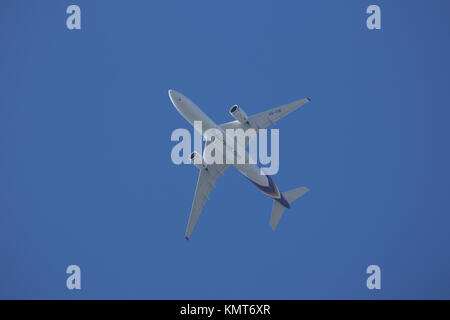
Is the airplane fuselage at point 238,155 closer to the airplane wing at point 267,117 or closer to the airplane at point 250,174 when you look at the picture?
the airplane at point 250,174

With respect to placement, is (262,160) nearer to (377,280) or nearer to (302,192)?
(302,192)

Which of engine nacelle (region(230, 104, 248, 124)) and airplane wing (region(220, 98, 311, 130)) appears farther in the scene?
airplane wing (region(220, 98, 311, 130))

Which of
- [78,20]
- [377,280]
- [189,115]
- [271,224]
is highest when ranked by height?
[78,20]

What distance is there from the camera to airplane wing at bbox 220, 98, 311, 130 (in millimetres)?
68500

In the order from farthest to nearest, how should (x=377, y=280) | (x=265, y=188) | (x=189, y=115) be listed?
(x=377, y=280) < (x=265, y=188) < (x=189, y=115)

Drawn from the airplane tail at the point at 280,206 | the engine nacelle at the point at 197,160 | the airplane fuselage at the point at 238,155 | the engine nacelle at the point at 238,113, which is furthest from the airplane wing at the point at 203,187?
Answer: the airplane tail at the point at 280,206

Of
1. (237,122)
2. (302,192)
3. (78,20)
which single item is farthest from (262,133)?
(78,20)

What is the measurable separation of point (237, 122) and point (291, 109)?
260 inches

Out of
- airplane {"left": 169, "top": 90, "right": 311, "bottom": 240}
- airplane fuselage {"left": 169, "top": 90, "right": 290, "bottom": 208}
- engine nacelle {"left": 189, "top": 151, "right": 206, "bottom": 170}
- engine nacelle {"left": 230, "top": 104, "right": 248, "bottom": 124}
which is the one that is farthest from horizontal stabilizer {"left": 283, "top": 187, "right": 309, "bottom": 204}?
engine nacelle {"left": 189, "top": 151, "right": 206, "bottom": 170}

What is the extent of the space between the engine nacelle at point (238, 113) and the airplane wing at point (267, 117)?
2.71 feet

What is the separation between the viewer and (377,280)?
72.8 m

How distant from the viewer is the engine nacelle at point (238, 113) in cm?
6675

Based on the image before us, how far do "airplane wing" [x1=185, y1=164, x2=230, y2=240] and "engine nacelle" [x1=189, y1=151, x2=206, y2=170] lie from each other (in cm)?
76

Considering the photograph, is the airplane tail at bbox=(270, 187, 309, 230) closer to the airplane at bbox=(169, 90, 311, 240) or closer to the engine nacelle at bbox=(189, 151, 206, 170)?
the airplane at bbox=(169, 90, 311, 240)
